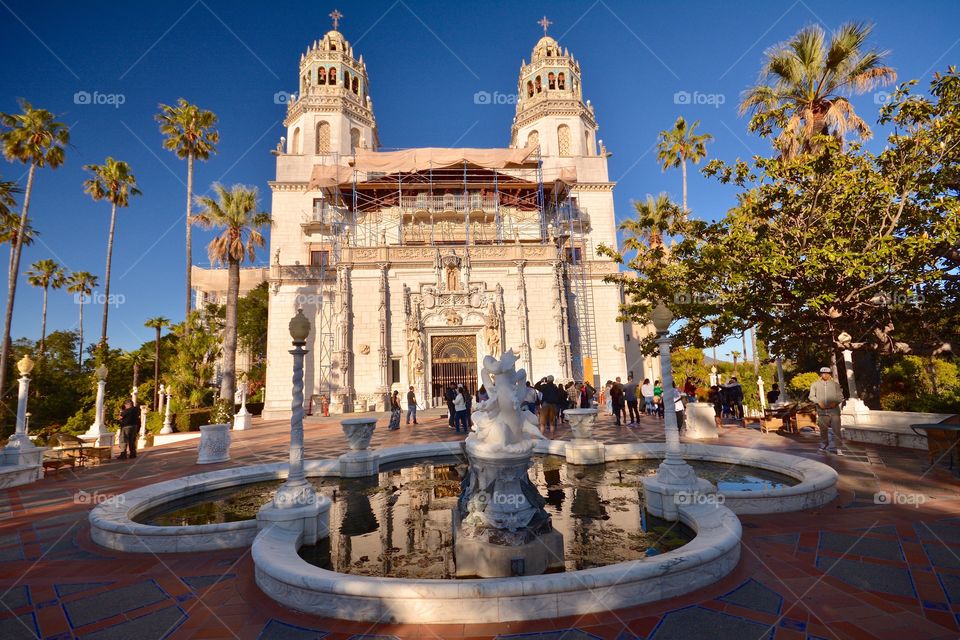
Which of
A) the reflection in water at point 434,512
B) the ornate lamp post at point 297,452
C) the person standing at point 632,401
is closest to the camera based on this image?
the reflection in water at point 434,512

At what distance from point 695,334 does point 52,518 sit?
14.6 meters

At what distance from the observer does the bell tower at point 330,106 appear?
3222 cm

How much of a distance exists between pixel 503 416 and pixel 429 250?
2188 cm

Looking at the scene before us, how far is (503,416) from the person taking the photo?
15.8 feet

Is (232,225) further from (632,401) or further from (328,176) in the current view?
(632,401)

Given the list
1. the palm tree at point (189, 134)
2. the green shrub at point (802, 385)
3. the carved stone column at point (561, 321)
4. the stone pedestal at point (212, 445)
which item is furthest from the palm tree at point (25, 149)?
the green shrub at point (802, 385)

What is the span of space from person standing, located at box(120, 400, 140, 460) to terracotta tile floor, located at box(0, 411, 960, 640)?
6.46 m

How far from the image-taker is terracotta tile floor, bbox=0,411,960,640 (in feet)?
10.1

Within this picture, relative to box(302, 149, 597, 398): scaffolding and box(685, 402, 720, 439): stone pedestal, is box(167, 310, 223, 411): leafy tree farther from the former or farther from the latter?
box(685, 402, 720, 439): stone pedestal

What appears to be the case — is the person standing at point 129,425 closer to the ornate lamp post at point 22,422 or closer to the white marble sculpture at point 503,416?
the ornate lamp post at point 22,422

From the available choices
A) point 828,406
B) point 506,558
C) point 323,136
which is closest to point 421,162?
point 323,136

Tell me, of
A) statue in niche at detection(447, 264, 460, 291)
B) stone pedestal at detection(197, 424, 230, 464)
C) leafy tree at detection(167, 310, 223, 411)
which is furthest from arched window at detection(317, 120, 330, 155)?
stone pedestal at detection(197, 424, 230, 464)

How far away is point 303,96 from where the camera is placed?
3253 cm

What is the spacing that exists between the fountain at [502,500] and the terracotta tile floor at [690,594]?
1.08 metres
